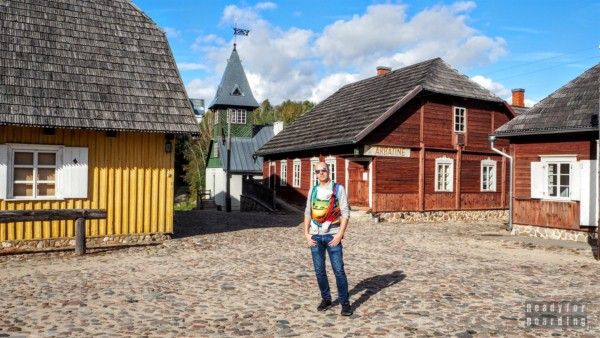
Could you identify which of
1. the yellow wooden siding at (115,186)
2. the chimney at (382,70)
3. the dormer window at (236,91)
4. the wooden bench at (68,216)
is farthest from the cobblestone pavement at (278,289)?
the dormer window at (236,91)

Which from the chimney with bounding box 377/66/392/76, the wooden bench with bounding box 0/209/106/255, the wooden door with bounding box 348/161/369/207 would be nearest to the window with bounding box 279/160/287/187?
the wooden door with bounding box 348/161/369/207

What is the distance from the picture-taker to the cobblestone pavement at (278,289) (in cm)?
607

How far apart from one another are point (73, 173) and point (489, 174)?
18.6 meters

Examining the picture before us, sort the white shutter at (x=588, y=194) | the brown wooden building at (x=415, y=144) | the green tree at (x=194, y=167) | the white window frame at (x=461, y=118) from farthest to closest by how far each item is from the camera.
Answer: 1. the green tree at (x=194, y=167)
2. the white window frame at (x=461, y=118)
3. the brown wooden building at (x=415, y=144)
4. the white shutter at (x=588, y=194)

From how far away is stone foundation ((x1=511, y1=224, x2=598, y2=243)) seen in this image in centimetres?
1436

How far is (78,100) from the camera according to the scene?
12133 mm

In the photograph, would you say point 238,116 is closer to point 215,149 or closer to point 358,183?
point 215,149

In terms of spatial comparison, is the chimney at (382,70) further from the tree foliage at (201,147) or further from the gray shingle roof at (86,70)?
the gray shingle roof at (86,70)

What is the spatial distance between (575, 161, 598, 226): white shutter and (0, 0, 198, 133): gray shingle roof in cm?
1072

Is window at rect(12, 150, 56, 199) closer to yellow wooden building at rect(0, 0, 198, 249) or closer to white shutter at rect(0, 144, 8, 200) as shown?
yellow wooden building at rect(0, 0, 198, 249)

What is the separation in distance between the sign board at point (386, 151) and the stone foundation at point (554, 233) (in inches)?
236

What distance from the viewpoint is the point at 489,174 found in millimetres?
24172

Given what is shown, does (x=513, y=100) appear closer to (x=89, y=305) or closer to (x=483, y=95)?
(x=483, y=95)

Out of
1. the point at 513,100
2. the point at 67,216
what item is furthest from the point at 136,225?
the point at 513,100
